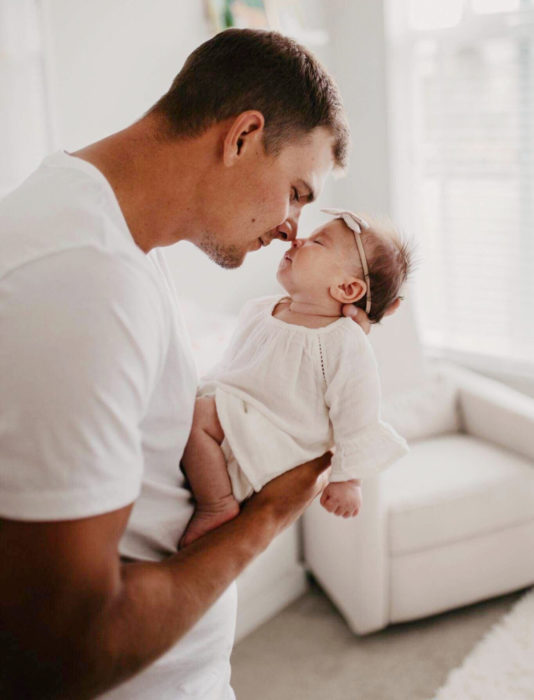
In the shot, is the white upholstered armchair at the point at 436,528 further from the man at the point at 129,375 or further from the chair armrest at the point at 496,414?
the man at the point at 129,375

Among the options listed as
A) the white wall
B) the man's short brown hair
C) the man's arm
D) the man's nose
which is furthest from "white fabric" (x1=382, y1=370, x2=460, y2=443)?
the man's arm

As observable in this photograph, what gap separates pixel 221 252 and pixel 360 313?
1.23 ft

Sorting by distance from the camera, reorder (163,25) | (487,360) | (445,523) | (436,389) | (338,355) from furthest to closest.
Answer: (487,360) < (436,389) < (163,25) < (445,523) < (338,355)

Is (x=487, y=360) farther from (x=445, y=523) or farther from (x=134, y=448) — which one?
(x=134, y=448)

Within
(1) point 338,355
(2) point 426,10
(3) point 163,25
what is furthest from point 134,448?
(2) point 426,10

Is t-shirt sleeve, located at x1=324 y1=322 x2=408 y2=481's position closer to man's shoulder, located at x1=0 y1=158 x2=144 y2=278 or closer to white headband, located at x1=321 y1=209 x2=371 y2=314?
white headband, located at x1=321 y1=209 x2=371 y2=314

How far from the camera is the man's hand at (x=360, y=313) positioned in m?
1.35

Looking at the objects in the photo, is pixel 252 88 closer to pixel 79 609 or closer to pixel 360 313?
pixel 360 313

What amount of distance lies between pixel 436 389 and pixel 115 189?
7.63 ft

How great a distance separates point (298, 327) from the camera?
1.30 meters

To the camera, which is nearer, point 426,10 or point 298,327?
point 298,327

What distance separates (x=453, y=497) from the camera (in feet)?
8.06

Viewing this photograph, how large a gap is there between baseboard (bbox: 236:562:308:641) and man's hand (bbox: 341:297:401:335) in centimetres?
131

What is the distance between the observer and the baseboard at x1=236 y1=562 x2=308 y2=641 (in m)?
2.51
